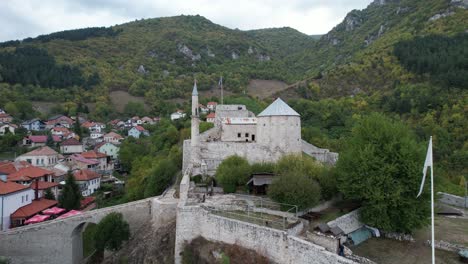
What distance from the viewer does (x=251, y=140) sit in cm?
2788

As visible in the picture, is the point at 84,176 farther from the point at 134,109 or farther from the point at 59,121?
the point at 134,109

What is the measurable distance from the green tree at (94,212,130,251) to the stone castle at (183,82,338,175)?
6.24 m

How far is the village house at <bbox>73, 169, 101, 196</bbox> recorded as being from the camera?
129 feet

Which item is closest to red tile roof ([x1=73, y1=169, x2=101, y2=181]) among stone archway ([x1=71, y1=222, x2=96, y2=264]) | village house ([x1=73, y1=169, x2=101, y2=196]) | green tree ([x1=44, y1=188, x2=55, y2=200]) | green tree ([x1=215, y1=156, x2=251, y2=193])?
village house ([x1=73, y1=169, x2=101, y2=196])

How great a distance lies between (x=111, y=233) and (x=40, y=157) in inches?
1256

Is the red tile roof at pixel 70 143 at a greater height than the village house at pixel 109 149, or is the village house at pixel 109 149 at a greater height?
the red tile roof at pixel 70 143

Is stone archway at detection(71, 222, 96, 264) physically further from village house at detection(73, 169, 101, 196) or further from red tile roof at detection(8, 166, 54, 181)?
village house at detection(73, 169, 101, 196)

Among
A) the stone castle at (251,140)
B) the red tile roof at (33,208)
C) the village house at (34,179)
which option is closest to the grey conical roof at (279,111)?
the stone castle at (251,140)

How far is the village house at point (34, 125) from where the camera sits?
66.2 m

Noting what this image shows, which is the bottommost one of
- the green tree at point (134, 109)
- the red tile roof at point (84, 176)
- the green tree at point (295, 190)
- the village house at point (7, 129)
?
the red tile roof at point (84, 176)

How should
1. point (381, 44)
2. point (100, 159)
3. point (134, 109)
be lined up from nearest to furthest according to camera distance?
point (100, 159), point (381, 44), point (134, 109)

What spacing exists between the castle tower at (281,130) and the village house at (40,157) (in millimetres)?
37473

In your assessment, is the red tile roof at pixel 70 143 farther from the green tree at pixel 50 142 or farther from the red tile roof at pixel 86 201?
the red tile roof at pixel 86 201

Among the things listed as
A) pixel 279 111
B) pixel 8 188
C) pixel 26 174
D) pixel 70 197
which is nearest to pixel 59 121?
pixel 26 174
